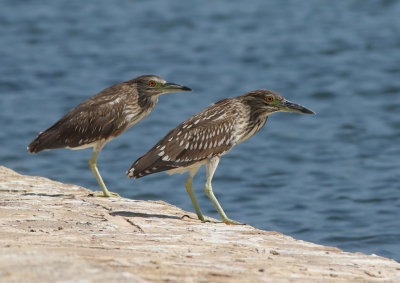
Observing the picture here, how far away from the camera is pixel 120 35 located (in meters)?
26.0

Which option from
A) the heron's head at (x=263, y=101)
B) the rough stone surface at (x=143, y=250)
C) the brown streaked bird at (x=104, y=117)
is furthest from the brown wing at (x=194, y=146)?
the brown streaked bird at (x=104, y=117)

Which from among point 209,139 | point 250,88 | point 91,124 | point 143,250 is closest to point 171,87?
point 91,124

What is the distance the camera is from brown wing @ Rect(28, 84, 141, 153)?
36.8ft

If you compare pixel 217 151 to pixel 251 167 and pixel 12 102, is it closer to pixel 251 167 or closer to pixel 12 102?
pixel 251 167

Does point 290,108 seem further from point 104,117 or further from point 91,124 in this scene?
point 91,124

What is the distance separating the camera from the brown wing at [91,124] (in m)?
11.2

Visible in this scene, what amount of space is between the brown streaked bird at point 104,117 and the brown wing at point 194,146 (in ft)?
4.31

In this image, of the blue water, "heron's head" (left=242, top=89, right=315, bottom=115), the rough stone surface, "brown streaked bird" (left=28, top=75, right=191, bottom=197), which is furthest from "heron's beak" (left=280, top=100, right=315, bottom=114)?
the blue water

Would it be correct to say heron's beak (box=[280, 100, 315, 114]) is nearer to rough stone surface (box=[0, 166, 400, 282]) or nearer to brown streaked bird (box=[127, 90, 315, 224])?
brown streaked bird (box=[127, 90, 315, 224])

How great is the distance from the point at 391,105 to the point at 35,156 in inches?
315

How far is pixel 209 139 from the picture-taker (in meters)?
9.89

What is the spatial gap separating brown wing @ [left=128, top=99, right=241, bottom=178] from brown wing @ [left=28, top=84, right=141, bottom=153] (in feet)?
4.44

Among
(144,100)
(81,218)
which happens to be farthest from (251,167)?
(81,218)

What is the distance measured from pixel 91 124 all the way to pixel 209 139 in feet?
6.75
